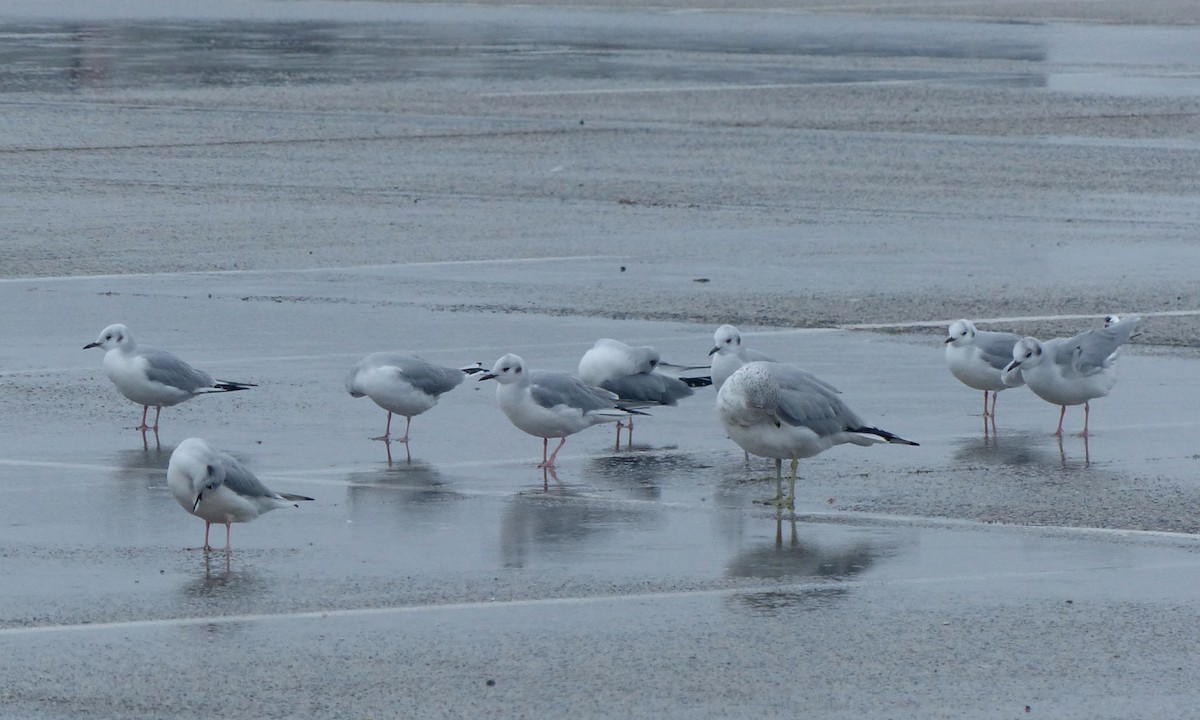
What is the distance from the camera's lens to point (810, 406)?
30.3 feet

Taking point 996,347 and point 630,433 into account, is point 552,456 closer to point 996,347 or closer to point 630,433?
point 630,433

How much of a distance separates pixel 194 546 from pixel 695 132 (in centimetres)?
1567

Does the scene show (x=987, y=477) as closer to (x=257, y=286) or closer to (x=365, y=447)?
(x=365, y=447)

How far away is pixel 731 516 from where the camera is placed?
9.15m

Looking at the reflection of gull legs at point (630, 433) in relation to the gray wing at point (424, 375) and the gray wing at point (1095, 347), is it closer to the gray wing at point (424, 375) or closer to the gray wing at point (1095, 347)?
the gray wing at point (424, 375)

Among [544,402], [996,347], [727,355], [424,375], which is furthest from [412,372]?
[996,347]

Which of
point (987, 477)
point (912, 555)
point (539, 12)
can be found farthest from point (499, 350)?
point (539, 12)

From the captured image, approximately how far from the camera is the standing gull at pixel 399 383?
34.6 ft

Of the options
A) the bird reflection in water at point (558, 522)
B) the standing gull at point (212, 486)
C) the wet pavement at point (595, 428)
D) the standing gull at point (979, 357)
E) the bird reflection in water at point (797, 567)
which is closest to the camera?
the wet pavement at point (595, 428)

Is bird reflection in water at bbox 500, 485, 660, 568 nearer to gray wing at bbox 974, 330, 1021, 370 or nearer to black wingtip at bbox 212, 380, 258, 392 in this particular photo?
black wingtip at bbox 212, 380, 258, 392

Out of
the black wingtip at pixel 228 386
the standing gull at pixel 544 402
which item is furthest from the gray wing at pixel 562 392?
the black wingtip at pixel 228 386

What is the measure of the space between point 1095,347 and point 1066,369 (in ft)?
0.81

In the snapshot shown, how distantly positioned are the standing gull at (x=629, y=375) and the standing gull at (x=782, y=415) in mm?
1489

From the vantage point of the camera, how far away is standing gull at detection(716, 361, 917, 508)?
9172mm
